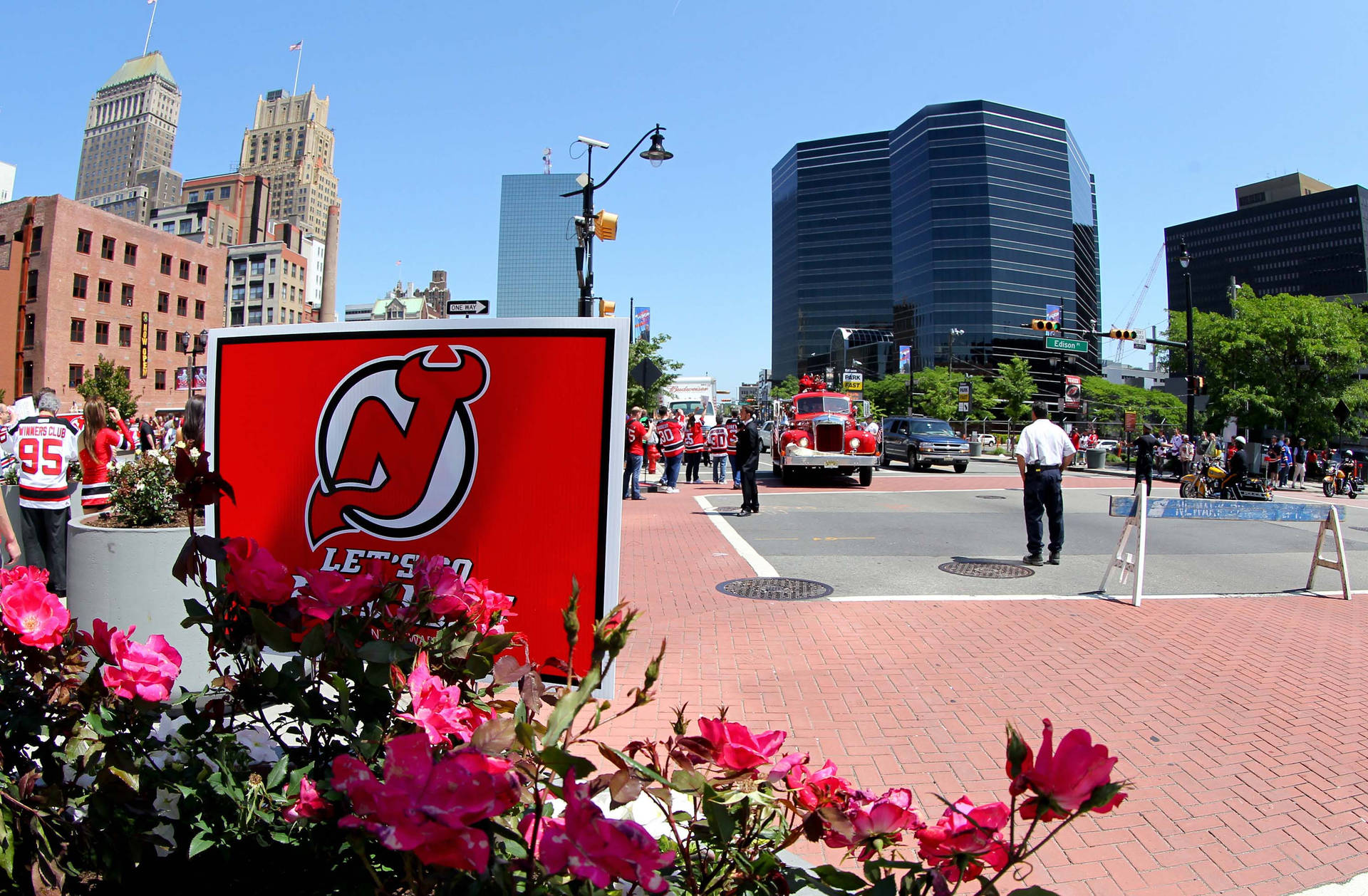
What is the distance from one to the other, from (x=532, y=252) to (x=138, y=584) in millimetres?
80967

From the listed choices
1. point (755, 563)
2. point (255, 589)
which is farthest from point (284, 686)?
point (755, 563)

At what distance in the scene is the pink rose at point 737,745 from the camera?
1.30m

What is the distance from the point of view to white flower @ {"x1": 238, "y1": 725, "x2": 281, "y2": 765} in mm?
1555

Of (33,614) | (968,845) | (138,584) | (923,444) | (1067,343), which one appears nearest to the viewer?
(968,845)

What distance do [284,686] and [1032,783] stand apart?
125 centimetres

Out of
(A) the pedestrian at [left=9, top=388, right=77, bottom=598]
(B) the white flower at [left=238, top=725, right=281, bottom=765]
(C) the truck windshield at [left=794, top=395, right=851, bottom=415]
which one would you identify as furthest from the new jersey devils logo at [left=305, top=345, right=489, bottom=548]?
(C) the truck windshield at [left=794, top=395, right=851, bottom=415]

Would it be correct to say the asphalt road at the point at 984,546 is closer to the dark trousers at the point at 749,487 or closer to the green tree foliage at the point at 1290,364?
the dark trousers at the point at 749,487

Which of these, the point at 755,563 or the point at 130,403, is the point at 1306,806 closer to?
the point at 755,563

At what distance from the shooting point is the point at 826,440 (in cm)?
2119

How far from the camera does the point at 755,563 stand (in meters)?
9.45

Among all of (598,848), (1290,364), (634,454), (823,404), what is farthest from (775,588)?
(1290,364)

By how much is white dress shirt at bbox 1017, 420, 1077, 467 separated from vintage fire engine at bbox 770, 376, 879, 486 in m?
11.5

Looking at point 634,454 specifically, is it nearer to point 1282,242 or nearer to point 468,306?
point 468,306

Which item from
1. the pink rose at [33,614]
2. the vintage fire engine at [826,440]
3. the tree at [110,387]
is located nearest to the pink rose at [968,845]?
the pink rose at [33,614]
